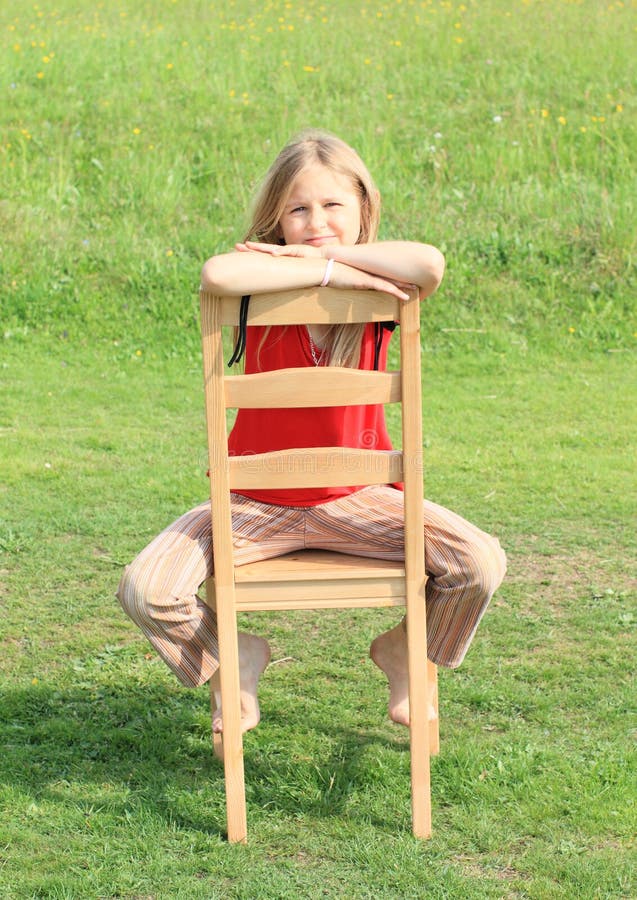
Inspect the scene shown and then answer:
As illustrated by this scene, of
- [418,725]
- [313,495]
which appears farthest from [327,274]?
[418,725]

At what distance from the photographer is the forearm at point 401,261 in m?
2.89

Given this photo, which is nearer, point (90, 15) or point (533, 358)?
point (533, 358)

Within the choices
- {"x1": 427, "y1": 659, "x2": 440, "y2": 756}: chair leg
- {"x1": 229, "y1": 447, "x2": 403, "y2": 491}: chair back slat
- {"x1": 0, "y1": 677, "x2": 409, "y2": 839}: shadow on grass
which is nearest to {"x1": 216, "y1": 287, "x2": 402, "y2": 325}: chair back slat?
{"x1": 229, "y1": 447, "x2": 403, "y2": 491}: chair back slat

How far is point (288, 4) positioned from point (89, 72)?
3.48 m

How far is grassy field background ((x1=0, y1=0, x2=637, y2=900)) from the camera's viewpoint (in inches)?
122

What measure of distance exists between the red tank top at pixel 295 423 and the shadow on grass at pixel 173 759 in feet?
2.58

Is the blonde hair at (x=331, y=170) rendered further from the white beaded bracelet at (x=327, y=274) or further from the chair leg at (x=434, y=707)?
the chair leg at (x=434, y=707)

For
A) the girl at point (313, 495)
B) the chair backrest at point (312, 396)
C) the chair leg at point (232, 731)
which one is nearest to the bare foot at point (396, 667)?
the girl at point (313, 495)

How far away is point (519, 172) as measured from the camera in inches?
384

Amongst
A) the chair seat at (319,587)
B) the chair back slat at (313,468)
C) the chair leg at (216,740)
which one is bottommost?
the chair leg at (216,740)

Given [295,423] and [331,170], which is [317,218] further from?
[295,423]

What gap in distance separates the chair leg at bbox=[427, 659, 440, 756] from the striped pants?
130 mm

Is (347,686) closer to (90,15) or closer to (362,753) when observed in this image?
(362,753)

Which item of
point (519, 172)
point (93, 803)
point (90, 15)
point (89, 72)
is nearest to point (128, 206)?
point (89, 72)
